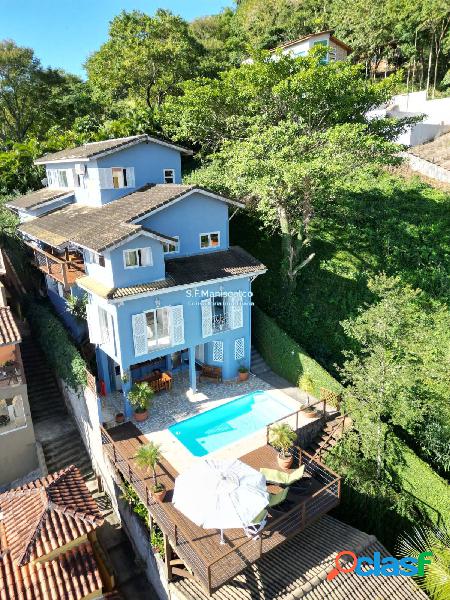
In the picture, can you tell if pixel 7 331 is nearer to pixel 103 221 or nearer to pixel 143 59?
pixel 103 221

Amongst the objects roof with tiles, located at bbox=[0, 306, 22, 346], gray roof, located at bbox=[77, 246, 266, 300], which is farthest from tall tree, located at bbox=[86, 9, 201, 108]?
roof with tiles, located at bbox=[0, 306, 22, 346]

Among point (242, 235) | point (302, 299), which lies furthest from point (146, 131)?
point (302, 299)

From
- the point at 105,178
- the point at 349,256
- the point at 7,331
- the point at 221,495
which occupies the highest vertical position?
the point at 105,178

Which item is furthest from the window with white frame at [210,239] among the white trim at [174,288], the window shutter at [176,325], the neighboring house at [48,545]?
the neighboring house at [48,545]

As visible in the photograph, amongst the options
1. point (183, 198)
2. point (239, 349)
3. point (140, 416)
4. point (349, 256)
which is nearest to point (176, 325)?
point (239, 349)

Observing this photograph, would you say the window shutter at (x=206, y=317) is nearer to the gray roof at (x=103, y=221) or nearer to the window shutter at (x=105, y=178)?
the gray roof at (x=103, y=221)

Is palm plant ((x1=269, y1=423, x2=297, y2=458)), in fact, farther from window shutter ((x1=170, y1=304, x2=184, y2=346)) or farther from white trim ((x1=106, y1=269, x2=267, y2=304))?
white trim ((x1=106, y1=269, x2=267, y2=304))
